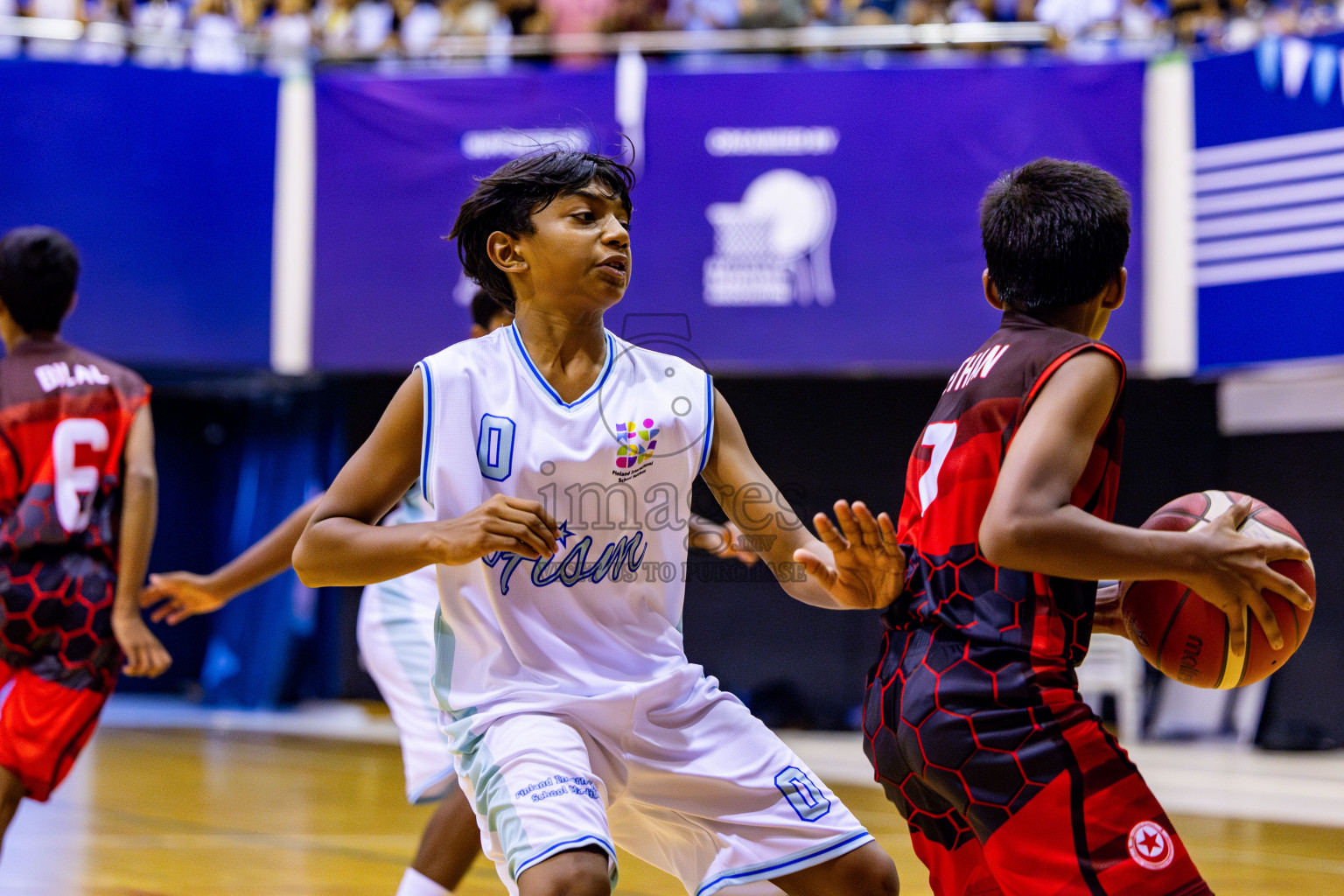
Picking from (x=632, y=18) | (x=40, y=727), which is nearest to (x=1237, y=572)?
(x=40, y=727)

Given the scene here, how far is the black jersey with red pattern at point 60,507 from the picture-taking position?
3684mm

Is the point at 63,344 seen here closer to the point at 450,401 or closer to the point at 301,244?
the point at 450,401

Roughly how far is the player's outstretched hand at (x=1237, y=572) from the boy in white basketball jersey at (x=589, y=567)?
48 centimetres

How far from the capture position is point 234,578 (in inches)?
136

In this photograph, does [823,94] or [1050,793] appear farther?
[823,94]

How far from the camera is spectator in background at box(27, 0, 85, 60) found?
8.66 m

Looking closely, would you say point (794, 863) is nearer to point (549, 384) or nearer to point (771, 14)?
point (549, 384)

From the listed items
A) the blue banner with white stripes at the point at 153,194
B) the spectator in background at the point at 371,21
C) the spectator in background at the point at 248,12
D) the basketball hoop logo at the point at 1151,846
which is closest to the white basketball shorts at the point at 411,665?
the basketball hoop logo at the point at 1151,846

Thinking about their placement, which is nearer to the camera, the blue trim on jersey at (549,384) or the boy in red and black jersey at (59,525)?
the blue trim on jersey at (549,384)

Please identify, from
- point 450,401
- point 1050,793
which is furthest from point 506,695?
point 1050,793

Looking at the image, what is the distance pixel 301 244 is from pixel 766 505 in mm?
6998

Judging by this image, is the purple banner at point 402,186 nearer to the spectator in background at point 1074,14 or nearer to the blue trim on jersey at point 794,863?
the spectator in background at point 1074,14

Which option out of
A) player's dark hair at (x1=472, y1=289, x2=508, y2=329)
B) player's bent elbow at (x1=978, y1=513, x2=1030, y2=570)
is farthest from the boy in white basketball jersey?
player's dark hair at (x1=472, y1=289, x2=508, y2=329)

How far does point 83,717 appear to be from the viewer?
3.70 metres
